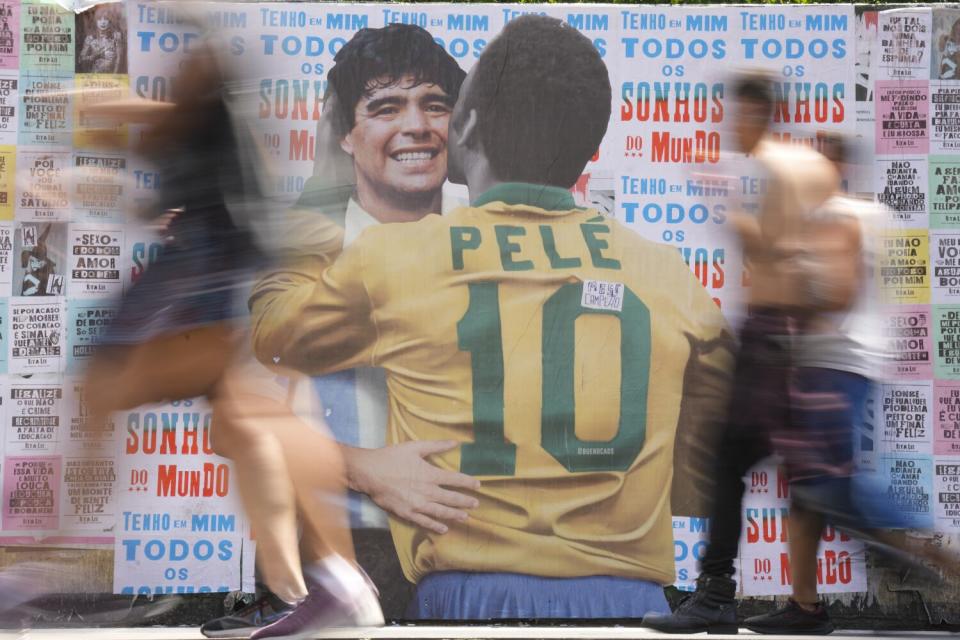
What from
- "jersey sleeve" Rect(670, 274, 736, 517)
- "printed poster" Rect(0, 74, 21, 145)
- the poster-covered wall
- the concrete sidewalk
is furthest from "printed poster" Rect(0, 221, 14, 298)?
"jersey sleeve" Rect(670, 274, 736, 517)

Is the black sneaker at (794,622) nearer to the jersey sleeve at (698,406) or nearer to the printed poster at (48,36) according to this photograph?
the jersey sleeve at (698,406)

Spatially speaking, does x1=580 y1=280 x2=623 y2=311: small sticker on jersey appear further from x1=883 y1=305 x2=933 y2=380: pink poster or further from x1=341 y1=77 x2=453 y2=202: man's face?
x1=883 y1=305 x2=933 y2=380: pink poster

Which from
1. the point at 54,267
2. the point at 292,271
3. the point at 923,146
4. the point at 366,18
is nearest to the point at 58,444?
the point at 54,267

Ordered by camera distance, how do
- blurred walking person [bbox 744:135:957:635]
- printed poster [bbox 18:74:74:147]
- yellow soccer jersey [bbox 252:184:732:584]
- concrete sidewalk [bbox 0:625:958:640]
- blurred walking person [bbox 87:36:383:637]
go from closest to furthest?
blurred walking person [bbox 87:36:383:637] → blurred walking person [bbox 744:135:957:635] → concrete sidewalk [bbox 0:625:958:640] → yellow soccer jersey [bbox 252:184:732:584] → printed poster [bbox 18:74:74:147]

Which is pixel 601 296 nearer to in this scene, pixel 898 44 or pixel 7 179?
pixel 898 44

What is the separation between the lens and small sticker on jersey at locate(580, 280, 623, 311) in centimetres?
462

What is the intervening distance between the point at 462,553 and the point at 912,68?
2613 mm

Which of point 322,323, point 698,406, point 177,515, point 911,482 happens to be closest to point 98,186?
point 322,323

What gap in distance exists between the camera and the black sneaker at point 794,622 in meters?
4.37

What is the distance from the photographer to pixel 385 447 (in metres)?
4.62

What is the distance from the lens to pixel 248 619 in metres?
4.54

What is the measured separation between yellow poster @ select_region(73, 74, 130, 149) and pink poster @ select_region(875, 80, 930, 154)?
9.65ft

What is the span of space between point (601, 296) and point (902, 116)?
1.40m

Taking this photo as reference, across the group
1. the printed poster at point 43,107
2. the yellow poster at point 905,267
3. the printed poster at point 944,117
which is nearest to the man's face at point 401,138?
the printed poster at point 43,107
